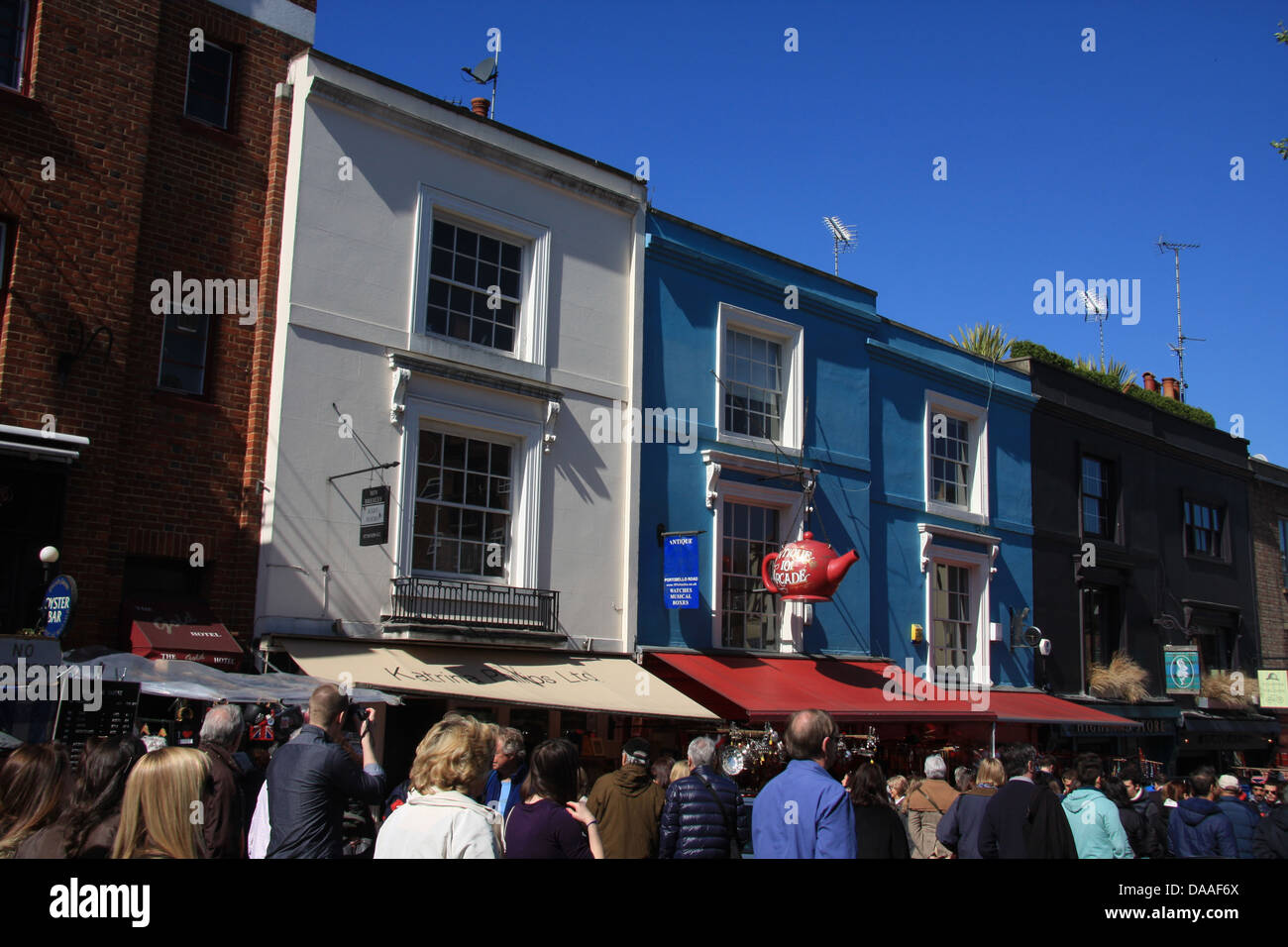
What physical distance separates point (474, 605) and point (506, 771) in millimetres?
6264

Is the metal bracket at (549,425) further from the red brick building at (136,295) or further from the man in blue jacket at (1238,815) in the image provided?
the man in blue jacket at (1238,815)

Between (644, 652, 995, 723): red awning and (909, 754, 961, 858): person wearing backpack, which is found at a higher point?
(644, 652, 995, 723): red awning

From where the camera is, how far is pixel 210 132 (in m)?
12.5

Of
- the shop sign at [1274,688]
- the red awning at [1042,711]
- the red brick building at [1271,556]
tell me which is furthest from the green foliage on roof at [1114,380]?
the red awning at [1042,711]

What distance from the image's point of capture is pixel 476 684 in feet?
39.4

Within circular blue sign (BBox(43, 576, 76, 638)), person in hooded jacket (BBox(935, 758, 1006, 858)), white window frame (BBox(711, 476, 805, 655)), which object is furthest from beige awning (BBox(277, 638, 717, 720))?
person in hooded jacket (BBox(935, 758, 1006, 858))

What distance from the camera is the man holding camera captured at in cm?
498

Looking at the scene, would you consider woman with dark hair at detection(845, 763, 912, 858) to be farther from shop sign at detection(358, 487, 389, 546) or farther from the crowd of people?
shop sign at detection(358, 487, 389, 546)

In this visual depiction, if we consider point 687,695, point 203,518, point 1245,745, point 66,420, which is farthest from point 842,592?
point 1245,745

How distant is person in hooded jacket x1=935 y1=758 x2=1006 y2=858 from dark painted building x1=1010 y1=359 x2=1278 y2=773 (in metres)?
14.2
